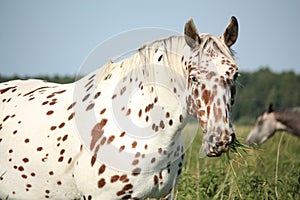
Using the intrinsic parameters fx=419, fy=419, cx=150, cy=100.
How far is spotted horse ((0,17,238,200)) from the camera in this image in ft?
8.43

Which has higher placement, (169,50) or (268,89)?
(169,50)

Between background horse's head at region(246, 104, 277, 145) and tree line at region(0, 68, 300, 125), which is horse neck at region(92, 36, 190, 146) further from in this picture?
tree line at region(0, 68, 300, 125)

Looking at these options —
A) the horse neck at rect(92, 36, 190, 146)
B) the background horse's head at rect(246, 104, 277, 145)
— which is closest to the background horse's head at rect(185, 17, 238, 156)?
the horse neck at rect(92, 36, 190, 146)

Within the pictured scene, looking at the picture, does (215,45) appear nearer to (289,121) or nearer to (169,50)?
(169,50)

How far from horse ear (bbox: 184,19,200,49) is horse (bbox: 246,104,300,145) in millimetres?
6425

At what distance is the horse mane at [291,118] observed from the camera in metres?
8.63

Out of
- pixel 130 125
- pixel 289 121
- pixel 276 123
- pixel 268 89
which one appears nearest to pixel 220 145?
pixel 130 125

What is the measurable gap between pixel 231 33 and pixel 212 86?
0.51m

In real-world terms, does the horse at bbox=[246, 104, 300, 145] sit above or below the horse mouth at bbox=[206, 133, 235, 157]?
below

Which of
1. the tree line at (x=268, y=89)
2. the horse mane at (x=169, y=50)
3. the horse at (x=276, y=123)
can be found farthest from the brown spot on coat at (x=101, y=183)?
the tree line at (x=268, y=89)

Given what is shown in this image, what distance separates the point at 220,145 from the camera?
2453 millimetres

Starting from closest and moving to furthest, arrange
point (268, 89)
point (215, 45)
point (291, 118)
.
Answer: point (215, 45)
point (291, 118)
point (268, 89)

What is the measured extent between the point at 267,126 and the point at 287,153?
78.2 inches

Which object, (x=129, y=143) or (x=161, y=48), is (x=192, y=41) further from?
(x=129, y=143)
